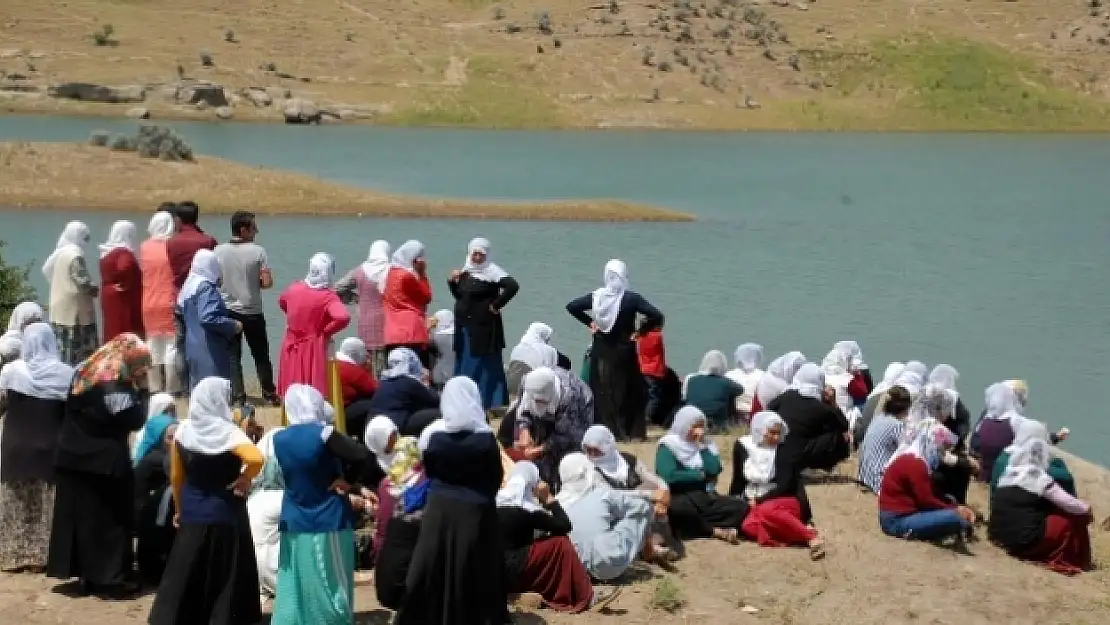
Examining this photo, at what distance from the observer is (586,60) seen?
195ft

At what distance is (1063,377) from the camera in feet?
58.7

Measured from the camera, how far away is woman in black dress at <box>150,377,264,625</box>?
700 cm

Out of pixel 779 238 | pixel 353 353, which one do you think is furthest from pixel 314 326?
pixel 779 238

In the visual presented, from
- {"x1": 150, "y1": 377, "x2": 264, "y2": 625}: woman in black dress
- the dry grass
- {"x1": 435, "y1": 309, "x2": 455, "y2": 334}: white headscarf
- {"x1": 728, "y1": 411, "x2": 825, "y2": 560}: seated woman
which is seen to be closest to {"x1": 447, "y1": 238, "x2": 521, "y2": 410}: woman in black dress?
{"x1": 435, "y1": 309, "x2": 455, "y2": 334}: white headscarf

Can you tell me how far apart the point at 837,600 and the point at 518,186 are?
86.8 feet

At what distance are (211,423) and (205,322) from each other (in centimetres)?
387

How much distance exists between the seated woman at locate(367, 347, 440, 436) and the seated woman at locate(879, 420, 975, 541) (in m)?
2.79

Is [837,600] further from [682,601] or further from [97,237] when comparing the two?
[97,237]

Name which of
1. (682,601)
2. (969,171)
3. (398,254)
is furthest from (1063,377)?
(969,171)

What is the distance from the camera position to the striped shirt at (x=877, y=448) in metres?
10.2

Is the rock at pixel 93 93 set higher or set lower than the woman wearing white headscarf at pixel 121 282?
lower

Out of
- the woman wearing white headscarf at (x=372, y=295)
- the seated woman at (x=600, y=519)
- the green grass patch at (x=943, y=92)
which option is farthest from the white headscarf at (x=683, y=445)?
the green grass patch at (x=943, y=92)

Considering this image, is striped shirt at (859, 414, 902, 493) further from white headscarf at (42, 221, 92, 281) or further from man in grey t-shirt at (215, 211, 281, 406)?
white headscarf at (42, 221, 92, 281)

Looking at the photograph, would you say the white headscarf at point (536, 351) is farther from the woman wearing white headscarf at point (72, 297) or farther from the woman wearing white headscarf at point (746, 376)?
the woman wearing white headscarf at point (72, 297)
